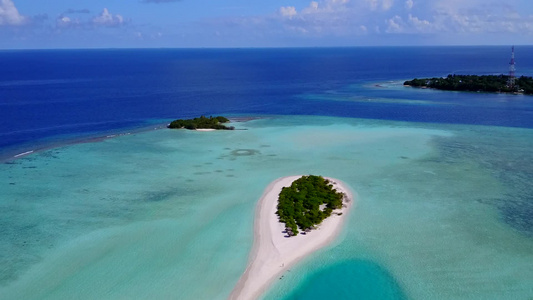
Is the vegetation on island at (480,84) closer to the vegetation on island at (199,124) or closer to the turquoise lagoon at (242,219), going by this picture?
the turquoise lagoon at (242,219)

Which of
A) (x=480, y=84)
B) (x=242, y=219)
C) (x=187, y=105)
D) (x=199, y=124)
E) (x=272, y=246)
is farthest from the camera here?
(x=480, y=84)

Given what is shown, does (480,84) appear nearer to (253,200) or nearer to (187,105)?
(187,105)

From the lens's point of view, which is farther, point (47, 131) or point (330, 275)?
point (47, 131)

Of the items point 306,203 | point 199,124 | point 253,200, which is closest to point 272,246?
point 306,203

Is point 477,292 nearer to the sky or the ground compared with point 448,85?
nearer to the ground

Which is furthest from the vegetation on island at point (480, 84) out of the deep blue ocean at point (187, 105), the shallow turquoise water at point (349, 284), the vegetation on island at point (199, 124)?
the shallow turquoise water at point (349, 284)

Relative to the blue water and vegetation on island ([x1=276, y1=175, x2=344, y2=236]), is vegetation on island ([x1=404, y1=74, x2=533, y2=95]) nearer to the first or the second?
the blue water

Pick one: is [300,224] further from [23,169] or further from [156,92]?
[156,92]

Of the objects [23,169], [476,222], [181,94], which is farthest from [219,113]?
[476,222]
